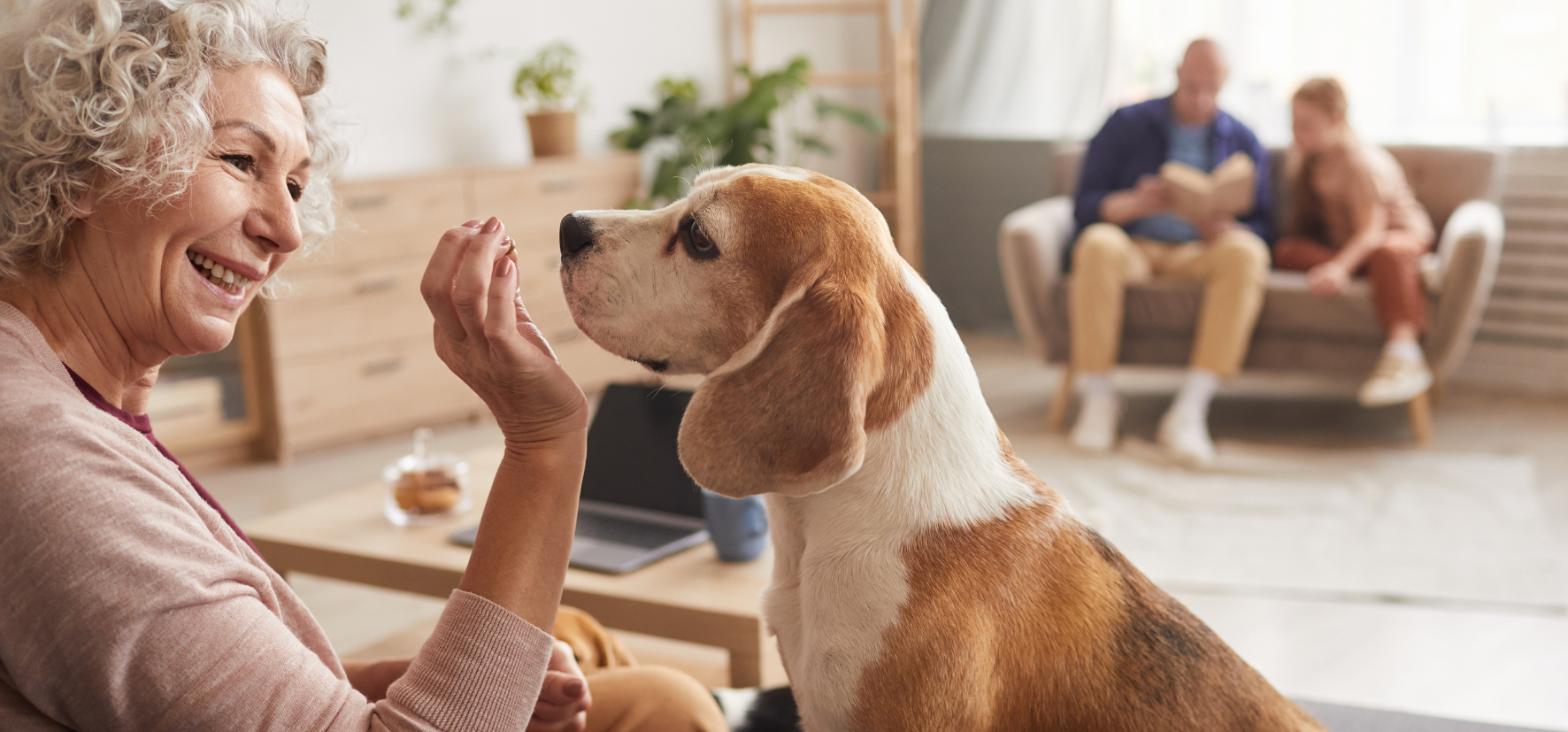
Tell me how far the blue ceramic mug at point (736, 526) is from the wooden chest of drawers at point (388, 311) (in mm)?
2159

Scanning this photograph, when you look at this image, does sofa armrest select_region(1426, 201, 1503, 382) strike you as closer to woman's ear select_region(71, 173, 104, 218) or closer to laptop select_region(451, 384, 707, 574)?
laptop select_region(451, 384, 707, 574)

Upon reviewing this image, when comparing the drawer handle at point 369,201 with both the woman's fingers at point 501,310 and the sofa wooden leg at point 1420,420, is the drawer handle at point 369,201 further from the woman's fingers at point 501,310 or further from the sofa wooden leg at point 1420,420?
the sofa wooden leg at point 1420,420

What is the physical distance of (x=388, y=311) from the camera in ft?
14.2

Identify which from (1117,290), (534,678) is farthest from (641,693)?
(1117,290)

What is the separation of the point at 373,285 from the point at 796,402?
12.0 feet

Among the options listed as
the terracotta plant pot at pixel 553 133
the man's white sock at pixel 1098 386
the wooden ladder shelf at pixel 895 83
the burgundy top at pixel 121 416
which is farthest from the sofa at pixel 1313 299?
the burgundy top at pixel 121 416

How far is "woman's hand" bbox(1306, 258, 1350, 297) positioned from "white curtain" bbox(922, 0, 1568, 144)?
115 centimetres

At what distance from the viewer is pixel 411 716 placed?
0.95 metres

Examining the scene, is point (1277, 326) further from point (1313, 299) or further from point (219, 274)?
point (219, 274)

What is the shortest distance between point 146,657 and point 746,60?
535 centimetres

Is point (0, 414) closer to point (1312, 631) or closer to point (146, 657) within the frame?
point (146, 657)

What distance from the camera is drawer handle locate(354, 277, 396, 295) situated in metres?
4.22

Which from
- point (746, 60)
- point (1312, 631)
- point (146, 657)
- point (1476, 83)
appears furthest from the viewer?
point (746, 60)

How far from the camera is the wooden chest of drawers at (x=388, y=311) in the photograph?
408 centimetres
